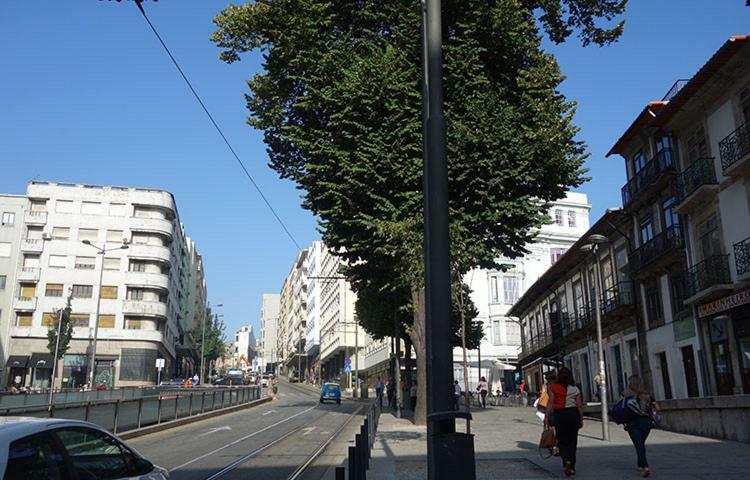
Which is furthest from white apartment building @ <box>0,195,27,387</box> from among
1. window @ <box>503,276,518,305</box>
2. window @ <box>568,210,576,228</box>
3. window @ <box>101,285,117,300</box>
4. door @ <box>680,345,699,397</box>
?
door @ <box>680,345,699,397</box>

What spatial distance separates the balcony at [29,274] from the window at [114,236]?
708 centimetres

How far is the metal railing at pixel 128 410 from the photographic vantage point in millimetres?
15605

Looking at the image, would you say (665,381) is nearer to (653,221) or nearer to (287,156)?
(653,221)

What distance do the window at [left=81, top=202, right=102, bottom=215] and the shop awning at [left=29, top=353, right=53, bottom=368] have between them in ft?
47.0

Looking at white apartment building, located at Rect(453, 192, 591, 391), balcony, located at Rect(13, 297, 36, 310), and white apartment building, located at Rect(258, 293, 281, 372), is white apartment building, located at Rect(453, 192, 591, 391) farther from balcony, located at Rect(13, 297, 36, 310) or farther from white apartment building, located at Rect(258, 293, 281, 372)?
white apartment building, located at Rect(258, 293, 281, 372)

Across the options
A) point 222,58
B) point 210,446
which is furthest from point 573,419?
point 222,58

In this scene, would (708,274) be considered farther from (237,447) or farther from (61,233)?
(61,233)

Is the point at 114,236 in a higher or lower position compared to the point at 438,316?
higher

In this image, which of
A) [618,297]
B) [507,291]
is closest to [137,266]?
[507,291]

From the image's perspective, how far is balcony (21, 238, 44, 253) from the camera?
60.4 meters

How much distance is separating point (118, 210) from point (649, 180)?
175 feet

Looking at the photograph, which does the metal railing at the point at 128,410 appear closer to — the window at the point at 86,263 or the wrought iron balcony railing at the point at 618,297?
Result: the wrought iron balcony railing at the point at 618,297

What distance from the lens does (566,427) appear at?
32.2 feet

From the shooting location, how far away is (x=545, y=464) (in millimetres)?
10984
